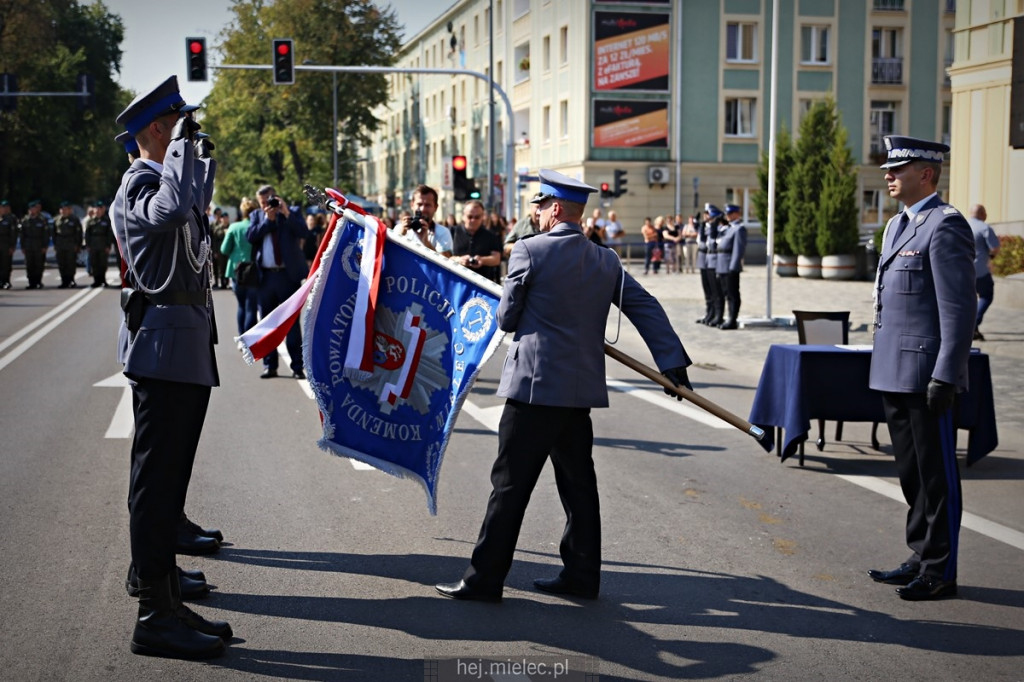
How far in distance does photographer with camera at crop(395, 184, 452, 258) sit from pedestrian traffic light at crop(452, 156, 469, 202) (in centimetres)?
1543

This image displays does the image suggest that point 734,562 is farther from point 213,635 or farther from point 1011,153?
point 1011,153

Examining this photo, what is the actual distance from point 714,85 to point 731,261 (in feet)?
107

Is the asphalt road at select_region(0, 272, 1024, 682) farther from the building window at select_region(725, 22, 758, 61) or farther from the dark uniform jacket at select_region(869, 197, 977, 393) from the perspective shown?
the building window at select_region(725, 22, 758, 61)

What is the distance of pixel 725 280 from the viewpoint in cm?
1944

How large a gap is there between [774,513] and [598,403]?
7.47 feet

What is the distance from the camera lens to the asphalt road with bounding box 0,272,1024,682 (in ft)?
15.4

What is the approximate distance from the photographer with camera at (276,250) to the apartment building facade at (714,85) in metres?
34.9

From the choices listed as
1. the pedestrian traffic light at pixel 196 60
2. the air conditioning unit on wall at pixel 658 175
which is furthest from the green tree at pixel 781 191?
the pedestrian traffic light at pixel 196 60

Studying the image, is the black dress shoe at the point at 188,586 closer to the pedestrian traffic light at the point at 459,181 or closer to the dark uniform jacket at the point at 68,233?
the pedestrian traffic light at the point at 459,181

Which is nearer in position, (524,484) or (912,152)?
(524,484)

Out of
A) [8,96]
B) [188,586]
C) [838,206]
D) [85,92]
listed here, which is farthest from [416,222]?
[8,96]

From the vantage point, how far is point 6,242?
29.3 metres

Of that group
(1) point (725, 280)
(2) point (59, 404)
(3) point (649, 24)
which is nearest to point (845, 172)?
(1) point (725, 280)

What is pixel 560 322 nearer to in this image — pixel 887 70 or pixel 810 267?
pixel 810 267
